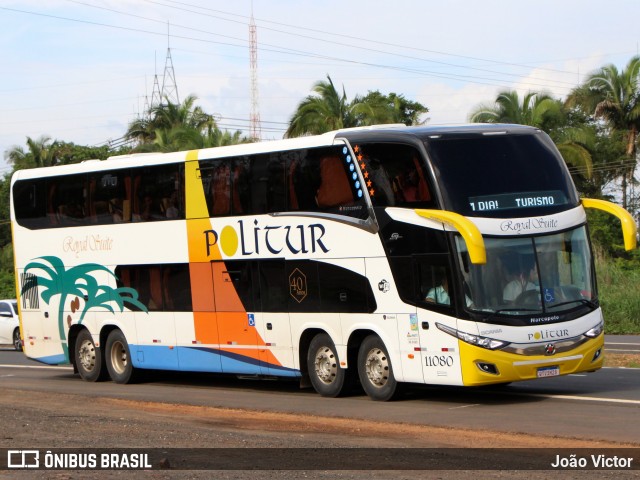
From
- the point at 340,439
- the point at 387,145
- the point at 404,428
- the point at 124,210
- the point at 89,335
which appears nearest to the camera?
the point at 340,439

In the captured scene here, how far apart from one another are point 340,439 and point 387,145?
548cm

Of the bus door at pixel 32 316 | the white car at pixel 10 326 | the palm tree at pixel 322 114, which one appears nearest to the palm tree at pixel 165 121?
the palm tree at pixel 322 114

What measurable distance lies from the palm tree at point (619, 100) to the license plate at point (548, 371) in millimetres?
39672

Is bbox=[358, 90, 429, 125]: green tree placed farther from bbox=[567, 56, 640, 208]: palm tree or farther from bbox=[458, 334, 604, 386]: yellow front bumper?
bbox=[458, 334, 604, 386]: yellow front bumper

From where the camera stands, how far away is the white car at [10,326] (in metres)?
37.4

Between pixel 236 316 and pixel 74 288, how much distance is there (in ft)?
16.6

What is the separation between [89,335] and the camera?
2409 centimetres

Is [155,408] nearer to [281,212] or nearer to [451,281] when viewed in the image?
[281,212]

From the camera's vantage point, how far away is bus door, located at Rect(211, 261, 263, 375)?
20172mm

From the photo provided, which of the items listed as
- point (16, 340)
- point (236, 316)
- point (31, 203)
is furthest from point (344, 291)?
point (16, 340)

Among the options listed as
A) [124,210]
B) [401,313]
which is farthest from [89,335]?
[401,313]

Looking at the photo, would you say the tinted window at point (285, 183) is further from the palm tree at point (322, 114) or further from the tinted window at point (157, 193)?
the palm tree at point (322, 114)

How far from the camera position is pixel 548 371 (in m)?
16.5

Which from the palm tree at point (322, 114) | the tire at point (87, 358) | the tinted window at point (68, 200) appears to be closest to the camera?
the tinted window at point (68, 200)
